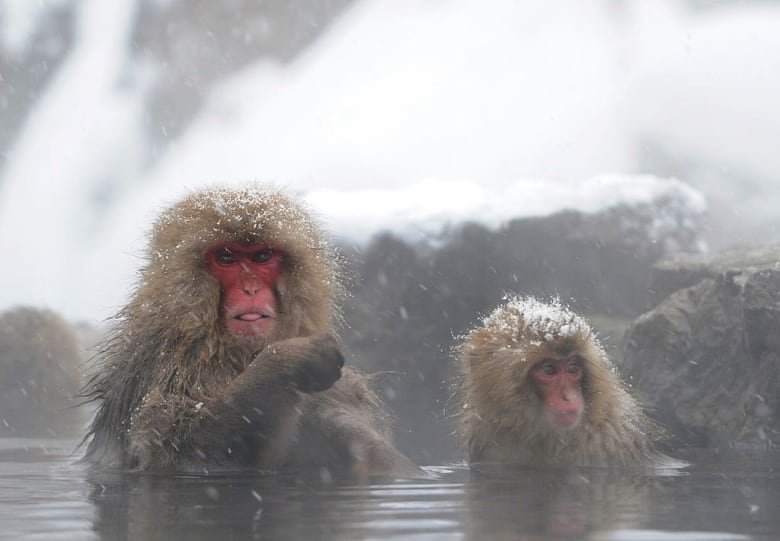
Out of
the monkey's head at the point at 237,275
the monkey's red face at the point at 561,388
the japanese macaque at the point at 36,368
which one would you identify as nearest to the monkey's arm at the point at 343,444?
the monkey's head at the point at 237,275

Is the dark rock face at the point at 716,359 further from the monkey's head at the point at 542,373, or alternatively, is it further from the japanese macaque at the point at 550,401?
the monkey's head at the point at 542,373

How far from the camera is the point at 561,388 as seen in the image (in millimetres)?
4586

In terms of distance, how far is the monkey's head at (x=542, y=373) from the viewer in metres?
4.60

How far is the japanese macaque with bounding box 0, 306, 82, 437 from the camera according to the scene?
8727mm

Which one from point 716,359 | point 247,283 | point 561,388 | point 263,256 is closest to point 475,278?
point 716,359

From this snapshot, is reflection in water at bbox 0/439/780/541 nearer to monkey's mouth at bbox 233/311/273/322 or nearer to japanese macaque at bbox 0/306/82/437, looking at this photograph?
monkey's mouth at bbox 233/311/273/322

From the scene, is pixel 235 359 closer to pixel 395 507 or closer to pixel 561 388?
pixel 395 507

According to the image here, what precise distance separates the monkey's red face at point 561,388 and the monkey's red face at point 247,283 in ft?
5.12

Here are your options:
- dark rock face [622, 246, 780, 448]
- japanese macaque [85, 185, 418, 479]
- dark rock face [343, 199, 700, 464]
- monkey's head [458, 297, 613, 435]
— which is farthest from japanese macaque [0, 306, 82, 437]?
japanese macaque [85, 185, 418, 479]

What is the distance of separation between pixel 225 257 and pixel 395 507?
1568 millimetres

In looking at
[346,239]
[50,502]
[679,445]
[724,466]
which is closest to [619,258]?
[346,239]

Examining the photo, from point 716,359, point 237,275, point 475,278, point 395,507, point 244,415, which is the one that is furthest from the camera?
point 475,278

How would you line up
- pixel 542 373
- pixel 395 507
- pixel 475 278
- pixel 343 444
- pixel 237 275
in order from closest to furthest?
pixel 395 507, pixel 343 444, pixel 237 275, pixel 542 373, pixel 475 278

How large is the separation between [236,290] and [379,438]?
0.67 m
